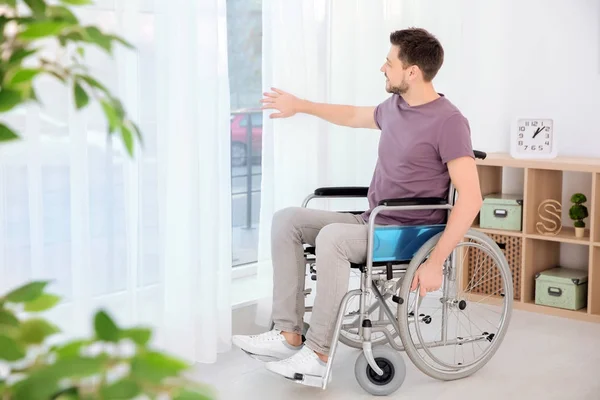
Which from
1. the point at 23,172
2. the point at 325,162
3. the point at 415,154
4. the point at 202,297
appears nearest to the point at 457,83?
the point at 325,162

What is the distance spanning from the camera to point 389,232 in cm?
256

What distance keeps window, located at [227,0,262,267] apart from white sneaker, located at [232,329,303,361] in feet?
3.16

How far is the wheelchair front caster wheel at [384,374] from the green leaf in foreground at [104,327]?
2.26 meters

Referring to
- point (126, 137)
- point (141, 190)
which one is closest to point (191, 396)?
point (126, 137)

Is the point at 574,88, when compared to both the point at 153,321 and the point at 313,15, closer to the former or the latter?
the point at 313,15

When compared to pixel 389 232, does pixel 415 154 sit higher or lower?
higher

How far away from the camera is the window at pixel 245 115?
11.1ft

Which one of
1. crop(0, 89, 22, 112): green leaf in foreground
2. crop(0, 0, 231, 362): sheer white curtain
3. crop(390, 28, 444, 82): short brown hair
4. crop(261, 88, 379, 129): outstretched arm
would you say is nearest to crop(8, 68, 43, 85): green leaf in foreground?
crop(0, 89, 22, 112): green leaf in foreground

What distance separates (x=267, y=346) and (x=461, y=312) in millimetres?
850

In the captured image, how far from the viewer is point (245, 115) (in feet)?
11.4

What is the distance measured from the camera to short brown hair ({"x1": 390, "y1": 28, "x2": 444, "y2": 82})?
2.71m

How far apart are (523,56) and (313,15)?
1177mm

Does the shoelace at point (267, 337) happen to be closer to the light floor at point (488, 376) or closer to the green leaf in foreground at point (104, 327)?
the light floor at point (488, 376)

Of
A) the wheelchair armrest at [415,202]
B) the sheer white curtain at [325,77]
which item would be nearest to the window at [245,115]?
the sheer white curtain at [325,77]
